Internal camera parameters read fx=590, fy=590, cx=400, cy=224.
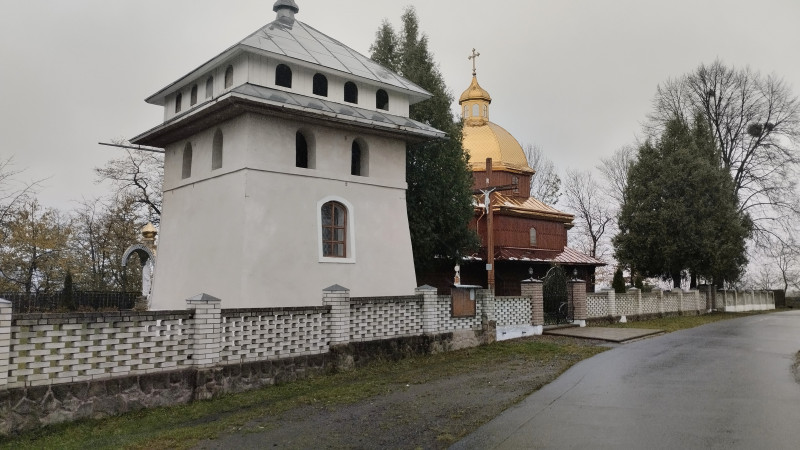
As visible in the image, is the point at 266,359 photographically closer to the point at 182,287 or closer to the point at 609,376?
the point at 609,376

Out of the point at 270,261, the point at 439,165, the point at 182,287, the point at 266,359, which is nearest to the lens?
the point at 266,359

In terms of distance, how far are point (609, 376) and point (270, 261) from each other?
7.64 meters

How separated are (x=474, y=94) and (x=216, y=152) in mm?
20588

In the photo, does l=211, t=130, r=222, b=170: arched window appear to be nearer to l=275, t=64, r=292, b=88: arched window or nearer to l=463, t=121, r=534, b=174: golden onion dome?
l=275, t=64, r=292, b=88: arched window

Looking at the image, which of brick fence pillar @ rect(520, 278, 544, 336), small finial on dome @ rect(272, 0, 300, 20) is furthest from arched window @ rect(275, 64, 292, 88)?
brick fence pillar @ rect(520, 278, 544, 336)

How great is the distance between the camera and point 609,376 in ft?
31.8

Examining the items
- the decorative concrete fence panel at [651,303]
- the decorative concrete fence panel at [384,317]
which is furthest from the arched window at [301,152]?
the decorative concrete fence panel at [651,303]

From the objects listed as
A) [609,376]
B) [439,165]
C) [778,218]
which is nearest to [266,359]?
[609,376]

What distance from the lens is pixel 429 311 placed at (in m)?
12.9

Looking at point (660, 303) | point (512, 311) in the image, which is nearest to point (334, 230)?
point (512, 311)

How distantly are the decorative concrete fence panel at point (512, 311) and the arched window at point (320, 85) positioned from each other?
283 inches

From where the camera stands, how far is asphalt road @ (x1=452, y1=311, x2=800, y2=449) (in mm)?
5809

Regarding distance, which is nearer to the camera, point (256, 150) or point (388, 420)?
point (388, 420)

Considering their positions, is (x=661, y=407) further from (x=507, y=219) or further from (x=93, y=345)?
(x=507, y=219)
